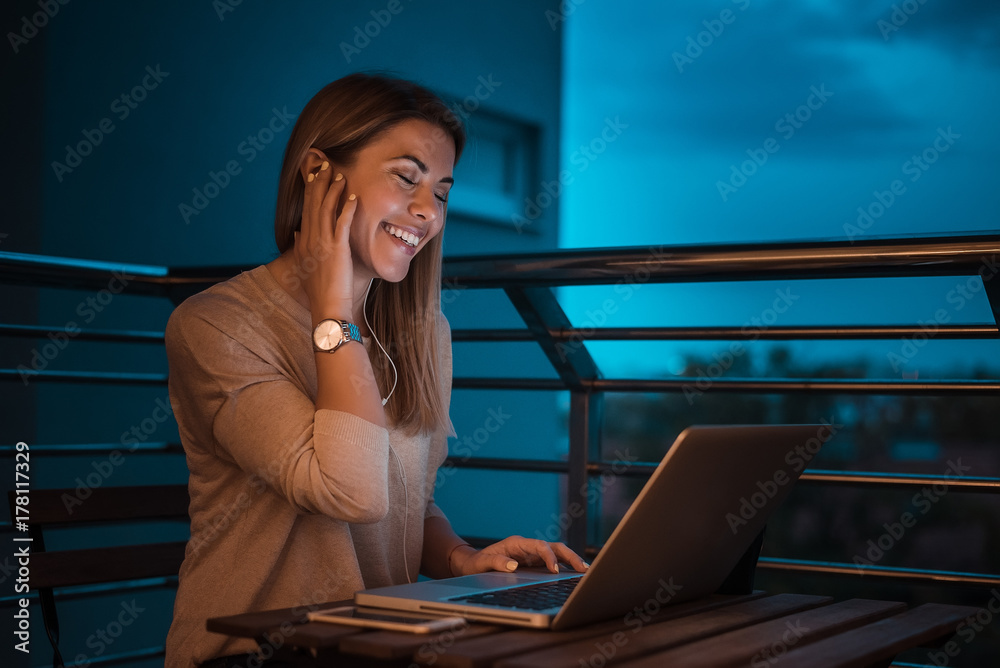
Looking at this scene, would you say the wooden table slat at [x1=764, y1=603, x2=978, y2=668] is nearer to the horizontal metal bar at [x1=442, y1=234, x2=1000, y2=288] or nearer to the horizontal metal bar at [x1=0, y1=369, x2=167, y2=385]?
the horizontal metal bar at [x1=442, y1=234, x2=1000, y2=288]

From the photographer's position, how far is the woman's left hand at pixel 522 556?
1408 mm

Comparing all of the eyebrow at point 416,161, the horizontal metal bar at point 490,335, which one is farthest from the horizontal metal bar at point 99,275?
the eyebrow at point 416,161

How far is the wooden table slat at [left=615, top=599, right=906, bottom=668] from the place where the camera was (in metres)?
0.91

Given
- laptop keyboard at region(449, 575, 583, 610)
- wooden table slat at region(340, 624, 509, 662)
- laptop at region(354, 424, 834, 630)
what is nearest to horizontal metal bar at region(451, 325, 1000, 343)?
laptop at region(354, 424, 834, 630)

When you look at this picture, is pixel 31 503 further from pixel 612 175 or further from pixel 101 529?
pixel 612 175

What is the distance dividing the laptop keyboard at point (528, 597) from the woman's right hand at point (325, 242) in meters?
0.50

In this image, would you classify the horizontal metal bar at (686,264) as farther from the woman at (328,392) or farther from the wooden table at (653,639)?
the wooden table at (653,639)

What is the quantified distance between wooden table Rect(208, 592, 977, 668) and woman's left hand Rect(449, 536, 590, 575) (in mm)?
239

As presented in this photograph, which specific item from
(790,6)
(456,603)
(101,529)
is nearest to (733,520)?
(456,603)

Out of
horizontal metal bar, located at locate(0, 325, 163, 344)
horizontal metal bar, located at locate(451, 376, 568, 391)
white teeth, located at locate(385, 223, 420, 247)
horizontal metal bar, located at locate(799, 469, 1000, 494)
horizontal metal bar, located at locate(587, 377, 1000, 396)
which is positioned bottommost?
horizontal metal bar, located at locate(799, 469, 1000, 494)

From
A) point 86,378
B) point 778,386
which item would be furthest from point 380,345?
point 86,378

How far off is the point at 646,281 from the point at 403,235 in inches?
21.0

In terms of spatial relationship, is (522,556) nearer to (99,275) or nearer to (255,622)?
(255,622)

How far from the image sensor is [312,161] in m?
1.60
